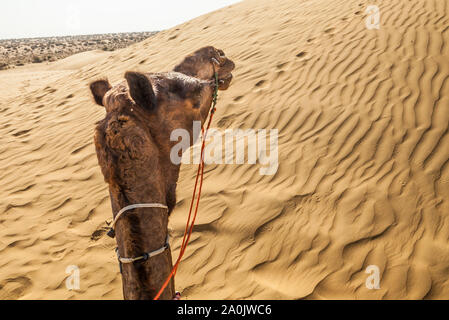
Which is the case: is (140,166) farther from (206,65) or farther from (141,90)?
(206,65)

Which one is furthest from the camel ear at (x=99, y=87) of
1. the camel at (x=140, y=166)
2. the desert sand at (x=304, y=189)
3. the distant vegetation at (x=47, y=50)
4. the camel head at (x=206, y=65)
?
the distant vegetation at (x=47, y=50)

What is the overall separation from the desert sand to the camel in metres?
1.72

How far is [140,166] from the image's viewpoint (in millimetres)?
1131

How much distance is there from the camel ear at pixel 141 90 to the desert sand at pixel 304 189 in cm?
211

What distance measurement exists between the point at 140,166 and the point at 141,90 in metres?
0.28

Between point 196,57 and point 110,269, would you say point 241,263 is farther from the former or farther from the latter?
point 196,57

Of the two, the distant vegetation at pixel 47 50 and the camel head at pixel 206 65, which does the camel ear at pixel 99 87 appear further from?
→ the distant vegetation at pixel 47 50

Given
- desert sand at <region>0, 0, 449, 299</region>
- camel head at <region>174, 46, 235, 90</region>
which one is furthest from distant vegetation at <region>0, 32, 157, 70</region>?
camel head at <region>174, 46, 235, 90</region>

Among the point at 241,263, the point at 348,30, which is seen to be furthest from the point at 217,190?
the point at 348,30

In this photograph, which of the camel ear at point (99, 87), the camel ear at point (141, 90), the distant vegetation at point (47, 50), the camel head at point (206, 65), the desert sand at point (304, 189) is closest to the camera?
the camel ear at point (141, 90)

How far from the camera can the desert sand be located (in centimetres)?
275

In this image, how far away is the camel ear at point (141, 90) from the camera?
1.01m

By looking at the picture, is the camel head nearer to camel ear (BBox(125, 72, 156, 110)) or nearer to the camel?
the camel

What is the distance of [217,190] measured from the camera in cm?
390
